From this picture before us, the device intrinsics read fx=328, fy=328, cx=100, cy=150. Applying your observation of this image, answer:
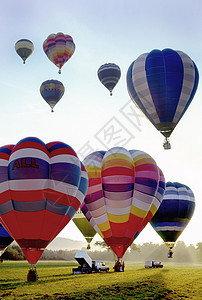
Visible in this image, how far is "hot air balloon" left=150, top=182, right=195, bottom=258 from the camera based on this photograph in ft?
97.8

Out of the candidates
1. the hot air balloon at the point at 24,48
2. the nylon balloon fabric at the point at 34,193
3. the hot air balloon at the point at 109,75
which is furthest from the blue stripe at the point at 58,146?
the hot air balloon at the point at 24,48

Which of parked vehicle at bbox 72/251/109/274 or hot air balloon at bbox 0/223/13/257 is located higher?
hot air balloon at bbox 0/223/13/257

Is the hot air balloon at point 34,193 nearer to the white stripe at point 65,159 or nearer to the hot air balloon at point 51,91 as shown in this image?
the white stripe at point 65,159

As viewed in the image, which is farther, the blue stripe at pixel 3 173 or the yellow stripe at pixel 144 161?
the yellow stripe at pixel 144 161

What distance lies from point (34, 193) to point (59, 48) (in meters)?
24.1

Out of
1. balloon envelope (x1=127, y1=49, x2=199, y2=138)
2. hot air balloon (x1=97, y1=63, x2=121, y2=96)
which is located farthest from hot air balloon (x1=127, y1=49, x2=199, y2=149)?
hot air balloon (x1=97, y1=63, x2=121, y2=96)

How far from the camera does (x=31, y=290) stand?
1290 centimetres

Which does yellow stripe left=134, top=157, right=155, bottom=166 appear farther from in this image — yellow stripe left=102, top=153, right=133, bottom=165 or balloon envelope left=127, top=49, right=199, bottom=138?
A: balloon envelope left=127, top=49, right=199, bottom=138

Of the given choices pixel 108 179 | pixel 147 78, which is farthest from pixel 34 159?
pixel 147 78

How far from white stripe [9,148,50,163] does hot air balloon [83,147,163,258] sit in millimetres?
6616

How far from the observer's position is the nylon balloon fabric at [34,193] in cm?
1512

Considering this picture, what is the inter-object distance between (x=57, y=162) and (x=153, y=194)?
8.37m

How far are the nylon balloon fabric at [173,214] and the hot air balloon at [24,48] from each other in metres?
22.2

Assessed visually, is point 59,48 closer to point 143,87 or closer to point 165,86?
point 143,87
